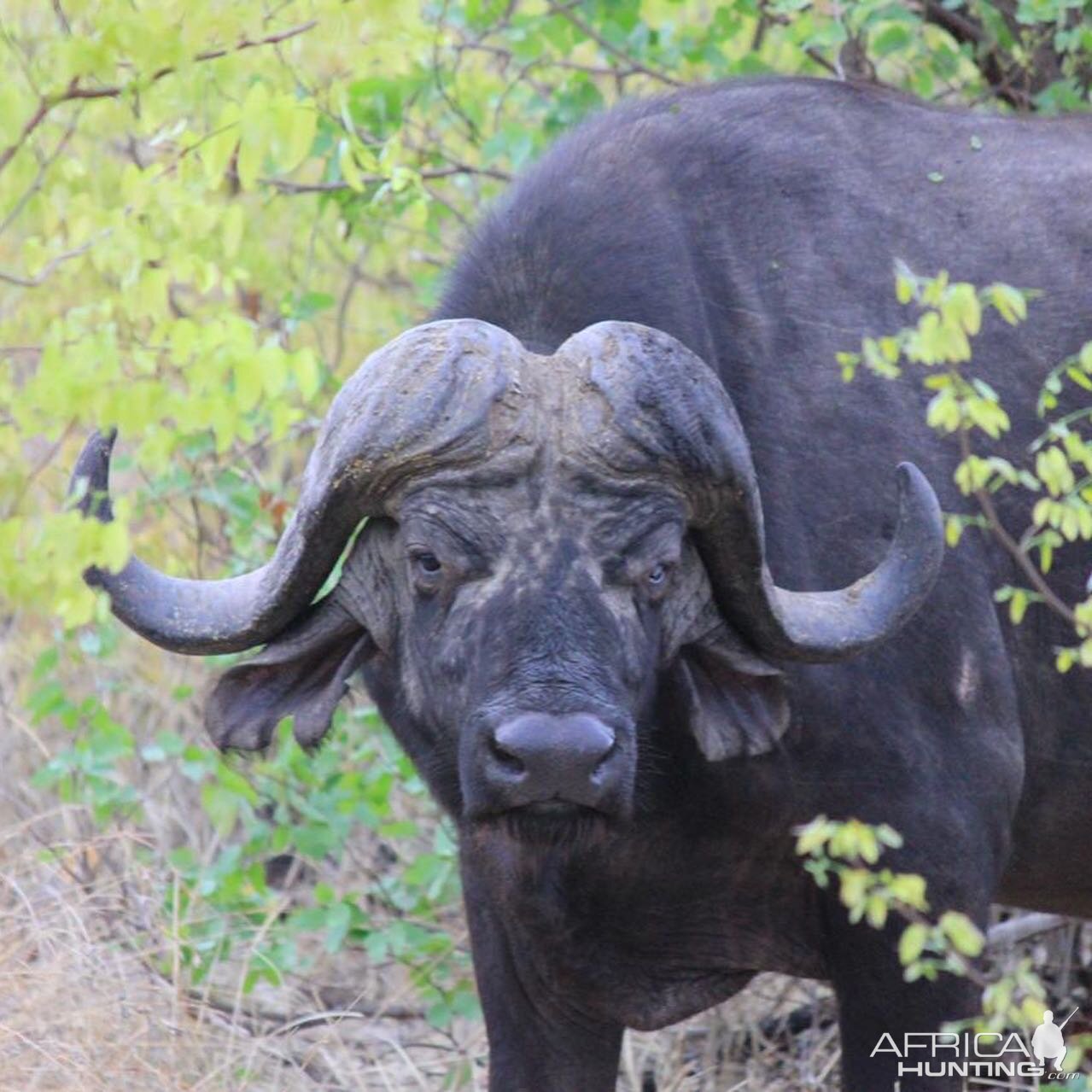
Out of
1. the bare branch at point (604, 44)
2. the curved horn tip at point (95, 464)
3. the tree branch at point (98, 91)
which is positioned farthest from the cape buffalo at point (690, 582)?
the bare branch at point (604, 44)

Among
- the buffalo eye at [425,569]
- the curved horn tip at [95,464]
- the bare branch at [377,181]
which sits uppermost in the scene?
the curved horn tip at [95,464]

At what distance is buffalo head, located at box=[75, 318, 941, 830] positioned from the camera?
3701 mm

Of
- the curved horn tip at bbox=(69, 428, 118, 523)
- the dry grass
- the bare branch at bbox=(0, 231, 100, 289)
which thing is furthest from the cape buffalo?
the dry grass

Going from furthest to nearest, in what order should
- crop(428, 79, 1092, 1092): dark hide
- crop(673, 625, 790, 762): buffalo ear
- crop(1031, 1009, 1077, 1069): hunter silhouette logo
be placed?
crop(428, 79, 1092, 1092): dark hide, crop(673, 625, 790, 762): buffalo ear, crop(1031, 1009, 1077, 1069): hunter silhouette logo

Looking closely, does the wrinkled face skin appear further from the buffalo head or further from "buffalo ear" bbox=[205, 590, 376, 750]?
"buffalo ear" bbox=[205, 590, 376, 750]

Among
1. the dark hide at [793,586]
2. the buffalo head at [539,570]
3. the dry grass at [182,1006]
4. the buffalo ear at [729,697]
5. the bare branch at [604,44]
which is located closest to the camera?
the buffalo head at [539,570]

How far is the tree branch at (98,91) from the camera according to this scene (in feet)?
12.5

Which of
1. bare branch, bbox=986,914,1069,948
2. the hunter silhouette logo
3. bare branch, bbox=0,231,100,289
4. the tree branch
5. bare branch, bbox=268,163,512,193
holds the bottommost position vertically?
bare branch, bbox=986,914,1069,948

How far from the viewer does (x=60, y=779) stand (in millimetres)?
5781

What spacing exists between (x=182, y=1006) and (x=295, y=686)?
3.85ft

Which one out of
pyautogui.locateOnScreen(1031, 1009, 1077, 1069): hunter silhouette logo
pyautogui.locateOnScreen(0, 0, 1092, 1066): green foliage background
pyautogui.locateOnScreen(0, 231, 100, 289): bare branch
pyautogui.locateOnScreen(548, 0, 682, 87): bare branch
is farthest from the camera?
pyautogui.locateOnScreen(548, 0, 682, 87): bare branch

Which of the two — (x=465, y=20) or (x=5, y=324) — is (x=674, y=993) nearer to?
(x=5, y=324)

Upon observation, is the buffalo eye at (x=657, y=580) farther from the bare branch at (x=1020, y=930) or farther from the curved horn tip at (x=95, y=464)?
→ the bare branch at (x=1020, y=930)

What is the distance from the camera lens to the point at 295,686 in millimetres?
4211
